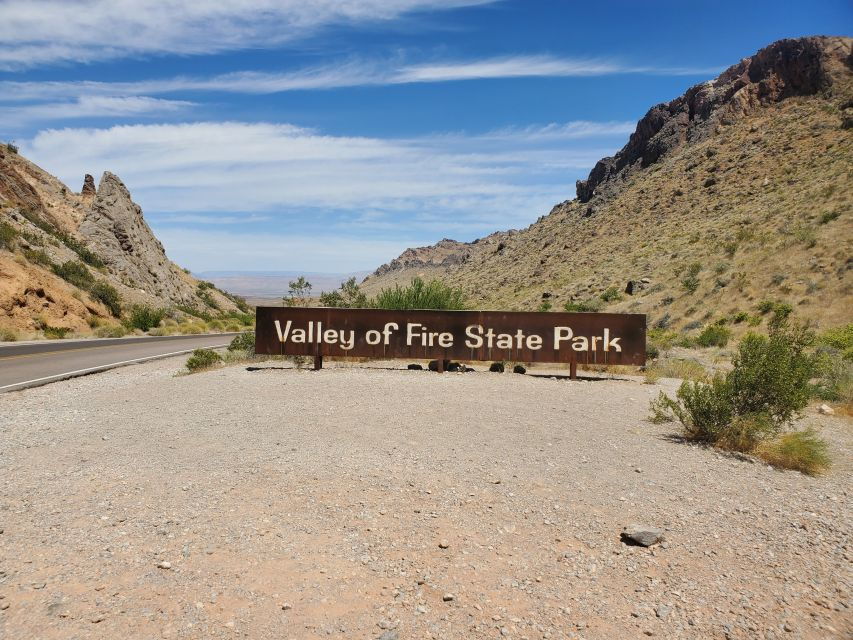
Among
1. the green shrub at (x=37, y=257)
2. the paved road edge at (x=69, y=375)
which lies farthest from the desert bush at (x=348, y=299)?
the green shrub at (x=37, y=257)

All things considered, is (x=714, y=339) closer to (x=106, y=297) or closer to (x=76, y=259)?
(x=106, y=297)

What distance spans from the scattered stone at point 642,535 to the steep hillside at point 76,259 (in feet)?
90.5

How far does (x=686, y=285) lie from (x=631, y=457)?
3131cm

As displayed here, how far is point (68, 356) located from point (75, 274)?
655 inches

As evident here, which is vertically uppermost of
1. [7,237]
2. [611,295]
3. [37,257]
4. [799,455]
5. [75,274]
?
[7,237]

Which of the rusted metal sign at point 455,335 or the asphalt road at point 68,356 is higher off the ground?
the rusted metal sign at point 455,335

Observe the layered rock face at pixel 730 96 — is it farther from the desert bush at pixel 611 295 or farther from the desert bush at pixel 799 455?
the desert bush at pixel 799 455

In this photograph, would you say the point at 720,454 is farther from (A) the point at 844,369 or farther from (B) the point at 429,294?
(B) the point at 429,294

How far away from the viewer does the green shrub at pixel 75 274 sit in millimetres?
32075

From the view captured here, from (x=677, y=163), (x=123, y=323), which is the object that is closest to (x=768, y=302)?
(x=123, y=323)

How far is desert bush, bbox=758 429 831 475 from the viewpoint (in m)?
7.54

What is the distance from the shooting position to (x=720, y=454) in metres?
8.11

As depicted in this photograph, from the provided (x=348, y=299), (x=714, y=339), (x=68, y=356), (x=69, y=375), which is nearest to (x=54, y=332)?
(x=68, y=356)

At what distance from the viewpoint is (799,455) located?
7.62 m
